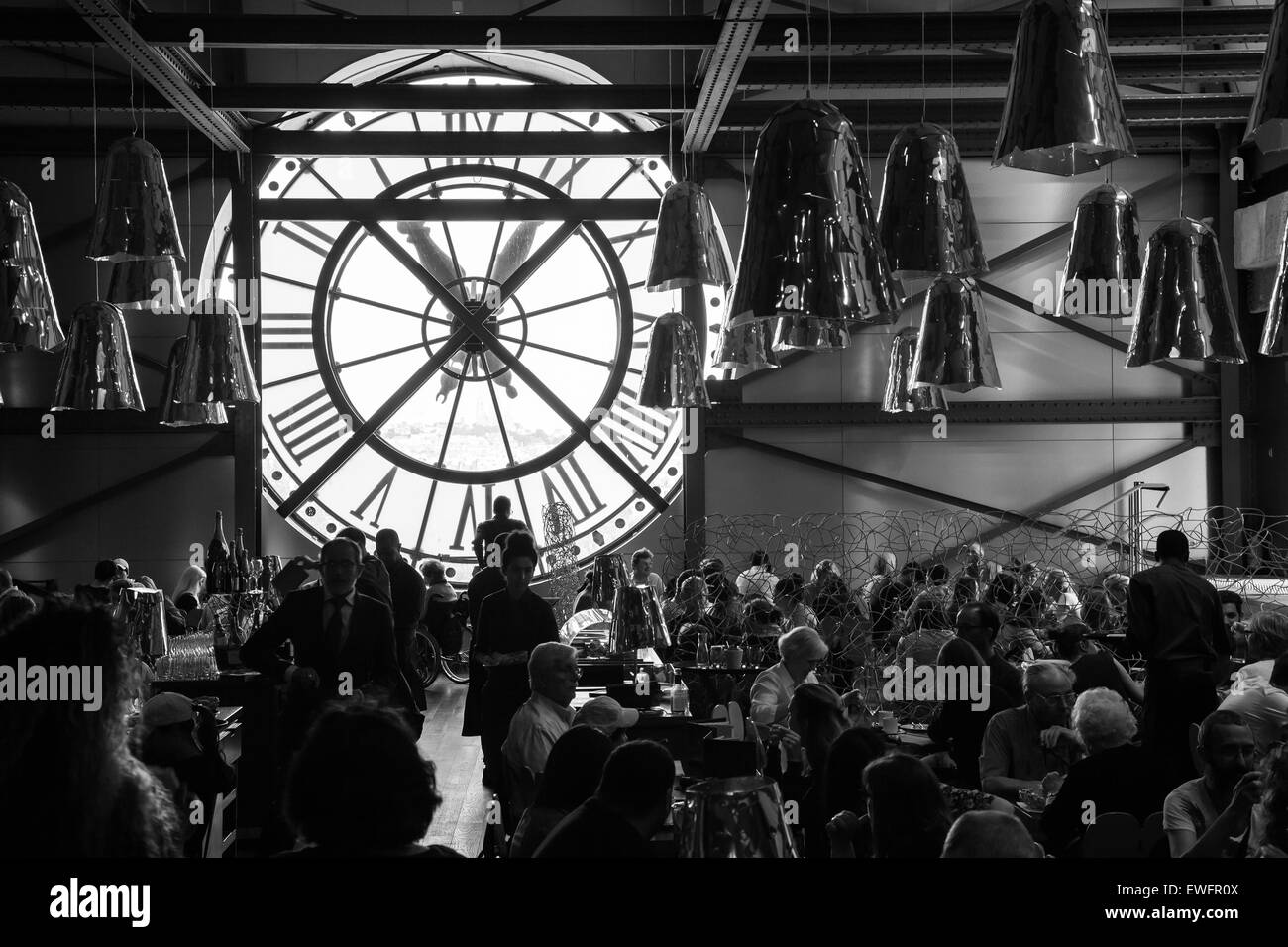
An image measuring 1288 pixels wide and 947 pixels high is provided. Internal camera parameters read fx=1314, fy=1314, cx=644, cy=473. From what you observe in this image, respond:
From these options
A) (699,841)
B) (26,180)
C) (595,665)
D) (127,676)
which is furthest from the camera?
(26,180)

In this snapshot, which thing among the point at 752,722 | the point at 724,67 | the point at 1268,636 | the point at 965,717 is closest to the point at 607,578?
the point at 752,722

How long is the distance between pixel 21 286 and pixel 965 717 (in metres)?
4.31

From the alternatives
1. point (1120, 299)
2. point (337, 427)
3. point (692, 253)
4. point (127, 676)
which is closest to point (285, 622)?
point (692, 253)

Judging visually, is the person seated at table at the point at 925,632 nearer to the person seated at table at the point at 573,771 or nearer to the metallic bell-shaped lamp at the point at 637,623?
the metallic bell-shaped lamp at the point at 637,623

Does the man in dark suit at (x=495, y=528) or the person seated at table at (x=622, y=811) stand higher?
the man in dark suit at (x=495, y=528)

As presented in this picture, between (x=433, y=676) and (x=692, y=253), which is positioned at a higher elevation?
(x=692, y=253)

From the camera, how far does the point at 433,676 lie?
1254 cm

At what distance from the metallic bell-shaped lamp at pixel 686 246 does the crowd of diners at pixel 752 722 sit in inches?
63.6

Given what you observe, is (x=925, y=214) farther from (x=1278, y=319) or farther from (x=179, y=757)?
(x=179, y=757)

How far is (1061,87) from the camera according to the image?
2.61m

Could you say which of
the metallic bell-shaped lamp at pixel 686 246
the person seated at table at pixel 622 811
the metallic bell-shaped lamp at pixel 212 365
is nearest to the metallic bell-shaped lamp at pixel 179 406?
the metallic bell-shaped lamp at pixel 212 365

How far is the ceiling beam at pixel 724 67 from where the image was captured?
7.98m
